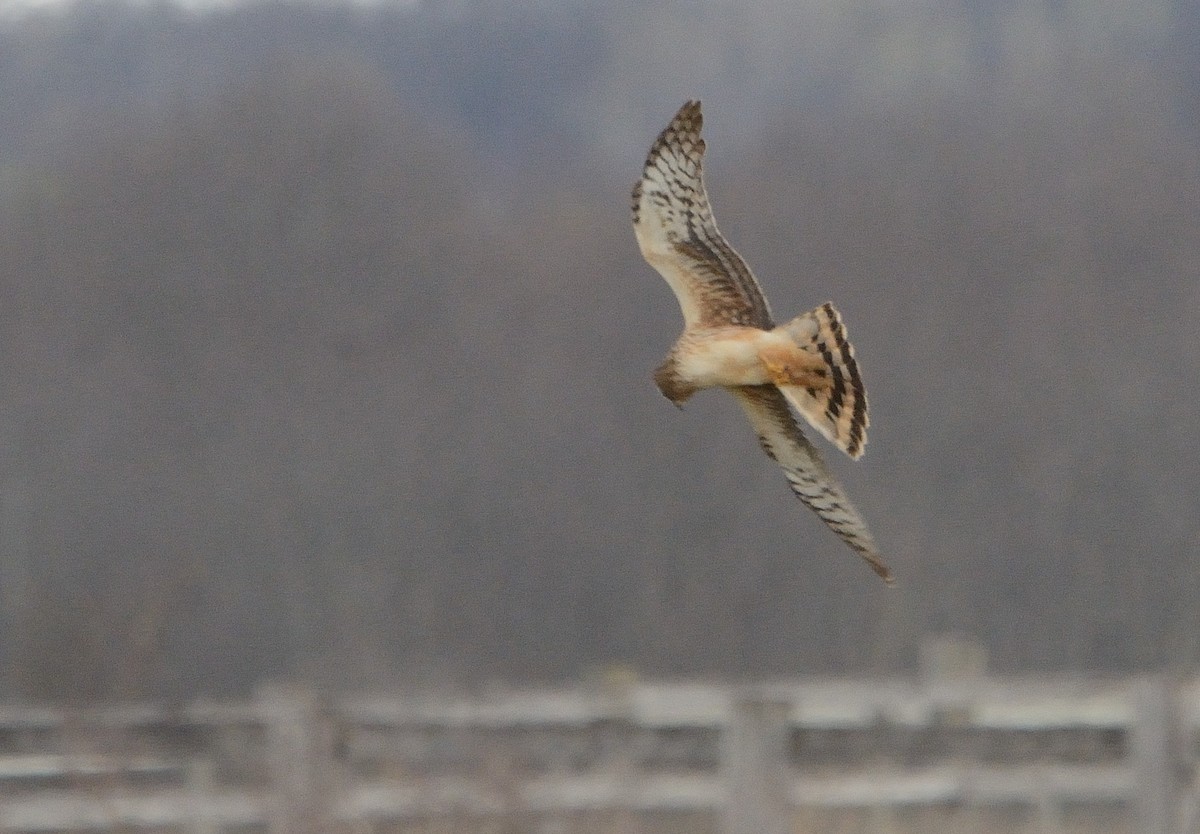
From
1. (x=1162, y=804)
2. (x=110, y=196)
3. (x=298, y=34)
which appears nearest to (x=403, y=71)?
(x=298, y=34)

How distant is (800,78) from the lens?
18.2 meters

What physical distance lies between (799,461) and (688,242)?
0.40 meters

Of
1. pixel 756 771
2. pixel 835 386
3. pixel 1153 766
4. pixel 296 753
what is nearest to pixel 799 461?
pixel 835 386

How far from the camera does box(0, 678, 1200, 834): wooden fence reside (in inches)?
287

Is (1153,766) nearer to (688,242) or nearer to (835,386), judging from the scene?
(688,242)

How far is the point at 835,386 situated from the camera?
3605 mm

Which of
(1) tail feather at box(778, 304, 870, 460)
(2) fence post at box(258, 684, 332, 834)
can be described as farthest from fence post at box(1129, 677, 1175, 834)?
(1) tail feather at box(778, 304, 870, 460)

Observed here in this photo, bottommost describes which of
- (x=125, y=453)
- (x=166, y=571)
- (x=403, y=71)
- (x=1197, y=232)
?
(x=166, y=571)

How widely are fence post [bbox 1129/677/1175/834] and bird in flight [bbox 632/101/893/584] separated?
3.68 meters

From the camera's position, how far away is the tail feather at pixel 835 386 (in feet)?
11.7

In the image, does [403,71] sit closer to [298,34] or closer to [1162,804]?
[298,34]

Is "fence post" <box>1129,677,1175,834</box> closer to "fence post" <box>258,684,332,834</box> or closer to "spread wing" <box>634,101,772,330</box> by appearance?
"fence post" <box>258,684,332,834</box>

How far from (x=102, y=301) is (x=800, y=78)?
7673mm

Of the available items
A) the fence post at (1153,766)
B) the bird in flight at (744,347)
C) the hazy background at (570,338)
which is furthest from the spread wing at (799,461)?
the hazy background at (570,338)
